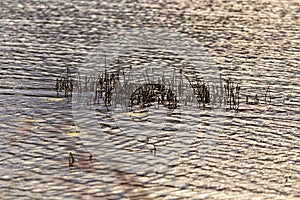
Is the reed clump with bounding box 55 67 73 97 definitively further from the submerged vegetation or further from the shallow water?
the shallow water

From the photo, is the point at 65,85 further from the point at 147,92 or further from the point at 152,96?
the point at 152,96

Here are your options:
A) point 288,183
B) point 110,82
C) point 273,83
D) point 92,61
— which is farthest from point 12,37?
point 288,183

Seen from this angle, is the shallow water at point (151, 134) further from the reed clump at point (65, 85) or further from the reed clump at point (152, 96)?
the reed clump at point (152, 96)

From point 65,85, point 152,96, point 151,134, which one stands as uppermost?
point 65,85

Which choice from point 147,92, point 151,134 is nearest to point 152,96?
point 147,92

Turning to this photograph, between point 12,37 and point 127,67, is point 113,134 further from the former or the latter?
point 12,37

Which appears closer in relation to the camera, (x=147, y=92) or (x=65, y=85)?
(x=147, y=92)

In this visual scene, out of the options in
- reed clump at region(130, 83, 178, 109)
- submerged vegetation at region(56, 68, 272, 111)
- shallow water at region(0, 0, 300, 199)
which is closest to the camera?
shallow water at region(0, 0, 300, 199)

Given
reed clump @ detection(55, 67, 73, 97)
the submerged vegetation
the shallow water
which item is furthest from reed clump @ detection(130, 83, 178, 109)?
reed clump @ detection(55, 67, 73, 97)
